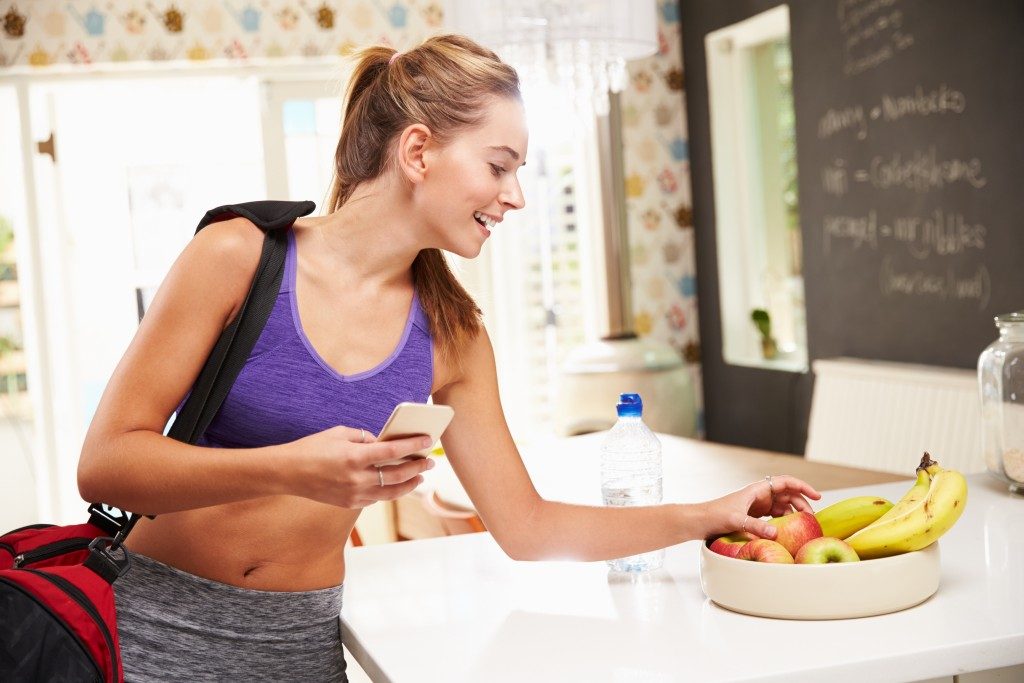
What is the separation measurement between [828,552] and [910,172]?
2974 mm

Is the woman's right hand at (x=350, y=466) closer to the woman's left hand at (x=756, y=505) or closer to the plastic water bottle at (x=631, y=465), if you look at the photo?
the woman's left hand at (x=756, y=505)

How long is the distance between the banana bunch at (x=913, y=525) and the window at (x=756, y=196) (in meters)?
3.72

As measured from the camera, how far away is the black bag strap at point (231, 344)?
133 cm

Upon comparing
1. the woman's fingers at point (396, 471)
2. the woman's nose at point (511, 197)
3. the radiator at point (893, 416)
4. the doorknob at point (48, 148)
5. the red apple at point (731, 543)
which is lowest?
the radiator at point (893, 416)

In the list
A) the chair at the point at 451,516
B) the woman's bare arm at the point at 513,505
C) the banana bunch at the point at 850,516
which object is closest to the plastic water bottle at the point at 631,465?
the woman's bare arm at the point at 513,505

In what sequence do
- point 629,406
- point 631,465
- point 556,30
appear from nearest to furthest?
point 629,406, point 631,465, point 556,30

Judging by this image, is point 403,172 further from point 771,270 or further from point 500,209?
point 771,270

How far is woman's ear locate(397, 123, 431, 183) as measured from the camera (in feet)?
4.69

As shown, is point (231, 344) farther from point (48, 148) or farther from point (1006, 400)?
point (48, 148)

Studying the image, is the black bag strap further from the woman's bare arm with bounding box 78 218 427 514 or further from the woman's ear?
the woman's ear

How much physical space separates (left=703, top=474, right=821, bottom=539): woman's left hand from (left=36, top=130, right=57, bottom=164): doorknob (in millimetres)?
4360

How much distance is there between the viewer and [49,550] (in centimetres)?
126

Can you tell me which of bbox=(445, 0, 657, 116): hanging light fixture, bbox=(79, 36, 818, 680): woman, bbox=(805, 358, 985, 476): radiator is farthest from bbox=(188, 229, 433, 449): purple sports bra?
bbox=(805, 358, 985, 476): radiator

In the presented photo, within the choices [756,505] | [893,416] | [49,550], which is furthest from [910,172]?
[49,550]
